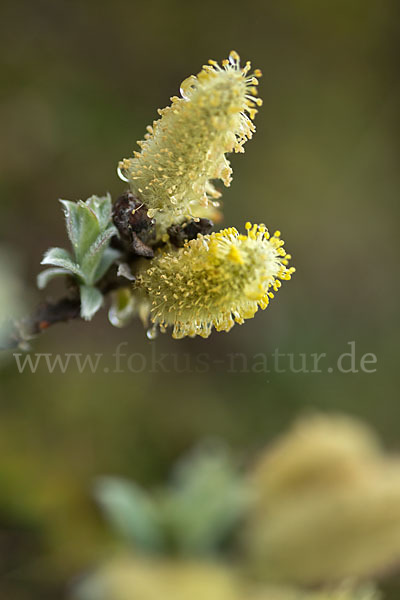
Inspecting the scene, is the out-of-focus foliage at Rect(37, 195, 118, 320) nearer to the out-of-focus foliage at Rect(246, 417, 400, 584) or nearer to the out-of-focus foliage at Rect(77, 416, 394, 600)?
the out-of-focus foliage at Rect(77, 416, 394, 600)

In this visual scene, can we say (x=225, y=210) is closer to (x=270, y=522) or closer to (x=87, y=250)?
(x=270, y=522)

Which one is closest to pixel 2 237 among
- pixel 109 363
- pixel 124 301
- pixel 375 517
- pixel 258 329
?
pixel 109 363

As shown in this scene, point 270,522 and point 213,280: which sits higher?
point 213,280

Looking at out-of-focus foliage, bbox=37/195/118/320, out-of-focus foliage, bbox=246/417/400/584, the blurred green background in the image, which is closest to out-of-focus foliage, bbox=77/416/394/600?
out-of-focus foliage, bbox=246/417/400/584

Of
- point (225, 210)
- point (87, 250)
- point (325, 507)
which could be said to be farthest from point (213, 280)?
point (225, 210)

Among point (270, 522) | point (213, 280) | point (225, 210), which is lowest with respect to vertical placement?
point (270, 522)

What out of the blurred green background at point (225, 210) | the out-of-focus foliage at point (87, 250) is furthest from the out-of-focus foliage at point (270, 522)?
the out-of-focus foliage at point (87, 250)

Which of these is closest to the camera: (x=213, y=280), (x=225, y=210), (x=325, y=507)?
(x=213, y=280)
